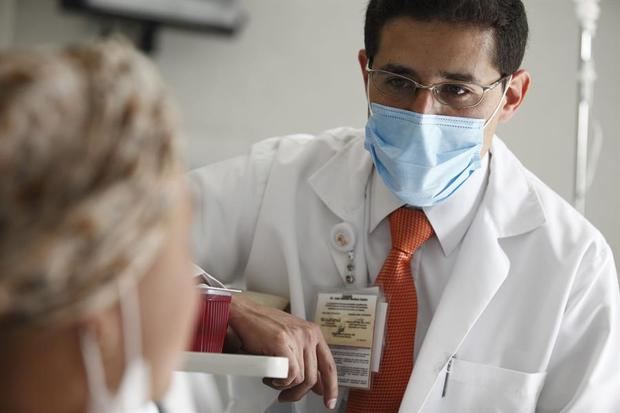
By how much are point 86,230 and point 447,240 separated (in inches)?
51.1

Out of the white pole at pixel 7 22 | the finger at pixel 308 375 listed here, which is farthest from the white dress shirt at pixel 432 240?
the white pole at pixel 7 22

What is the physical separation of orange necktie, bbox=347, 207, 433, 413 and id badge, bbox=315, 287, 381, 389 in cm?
3

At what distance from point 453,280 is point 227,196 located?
1.80ft

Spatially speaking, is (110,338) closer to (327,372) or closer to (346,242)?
(327,372)

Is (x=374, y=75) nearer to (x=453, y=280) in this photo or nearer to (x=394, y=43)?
(x=394, y=43)

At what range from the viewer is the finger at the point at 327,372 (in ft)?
5.28

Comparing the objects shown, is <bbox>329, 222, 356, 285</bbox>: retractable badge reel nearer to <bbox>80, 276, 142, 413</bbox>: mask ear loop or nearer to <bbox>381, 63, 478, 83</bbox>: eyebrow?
<bbox>381, 63, 478, 83</bbox>: eyebrow

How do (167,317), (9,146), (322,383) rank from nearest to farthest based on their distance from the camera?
(9,146) < (167,317) < (322,383)

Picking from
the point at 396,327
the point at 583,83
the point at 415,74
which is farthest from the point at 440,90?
the point at 583,83

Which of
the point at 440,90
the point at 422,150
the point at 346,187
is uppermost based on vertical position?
the point at 440,90

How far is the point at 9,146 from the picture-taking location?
0.67 metres

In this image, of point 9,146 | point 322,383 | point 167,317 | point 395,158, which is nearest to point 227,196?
point 395,158

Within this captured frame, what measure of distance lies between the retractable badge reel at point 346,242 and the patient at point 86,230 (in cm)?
109

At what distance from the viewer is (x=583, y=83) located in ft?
8.20
